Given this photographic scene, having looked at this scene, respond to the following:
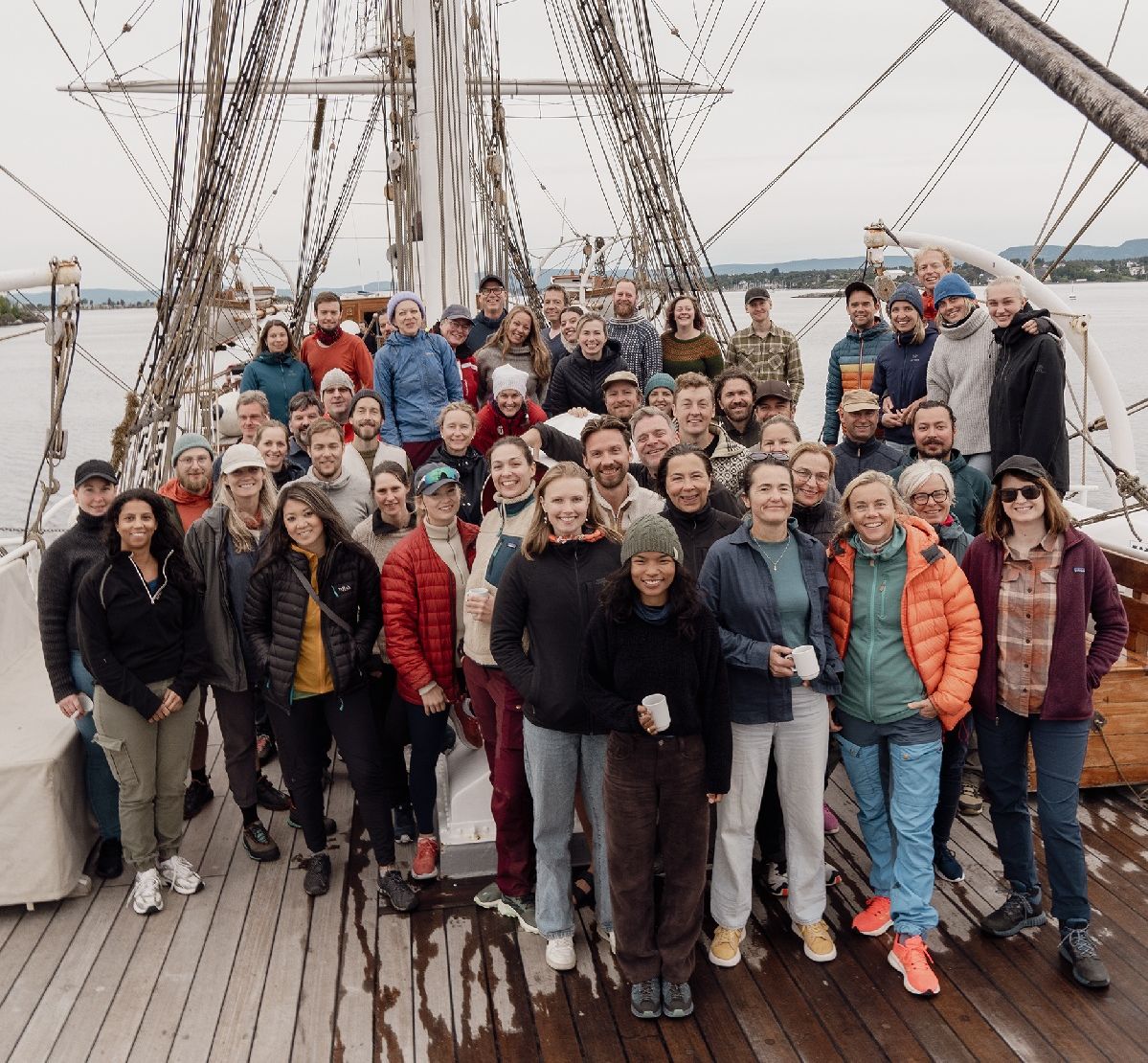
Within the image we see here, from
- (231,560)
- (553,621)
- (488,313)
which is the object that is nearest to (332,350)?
(488,313)

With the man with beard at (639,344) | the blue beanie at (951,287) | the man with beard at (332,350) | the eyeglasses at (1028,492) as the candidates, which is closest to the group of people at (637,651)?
the eyeglasses at (1028,492)

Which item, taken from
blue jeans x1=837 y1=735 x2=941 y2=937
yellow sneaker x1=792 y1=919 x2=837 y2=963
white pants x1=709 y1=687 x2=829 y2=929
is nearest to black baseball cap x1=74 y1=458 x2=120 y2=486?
white pants x1=709 y1=687 x2=829 y2=929

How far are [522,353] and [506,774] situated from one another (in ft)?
9.63

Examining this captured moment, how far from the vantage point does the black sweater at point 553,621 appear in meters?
3.14

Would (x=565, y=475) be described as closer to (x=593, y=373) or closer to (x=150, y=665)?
(x=150, y=665)

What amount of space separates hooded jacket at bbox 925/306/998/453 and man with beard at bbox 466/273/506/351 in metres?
2.89

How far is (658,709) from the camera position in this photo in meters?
2.84

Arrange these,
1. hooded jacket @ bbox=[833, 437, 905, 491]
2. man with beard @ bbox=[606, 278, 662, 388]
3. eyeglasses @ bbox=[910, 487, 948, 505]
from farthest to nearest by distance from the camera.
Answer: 1. man with beard @ bbox=[606, 278, 662, 388]
2. hooded jacket @ bbox=[833, 437, 905, 491]
3. eyeglasses @ bbox=[910, 487, 948, 505]

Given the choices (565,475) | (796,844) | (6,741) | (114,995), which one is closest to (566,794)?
(796,844)

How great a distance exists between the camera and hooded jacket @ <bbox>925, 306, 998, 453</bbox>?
4750 millimetres

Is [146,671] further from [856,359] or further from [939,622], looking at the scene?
[856,359]

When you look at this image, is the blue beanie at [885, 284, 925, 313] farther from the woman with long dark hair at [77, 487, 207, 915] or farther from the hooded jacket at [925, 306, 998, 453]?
the woman with long dark hair at [77, 487, 207, 915]

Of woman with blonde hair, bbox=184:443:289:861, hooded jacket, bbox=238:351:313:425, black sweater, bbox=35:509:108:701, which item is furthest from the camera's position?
hooded jacket, bbox=238:351:313:425

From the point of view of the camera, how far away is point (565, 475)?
3090 mm
